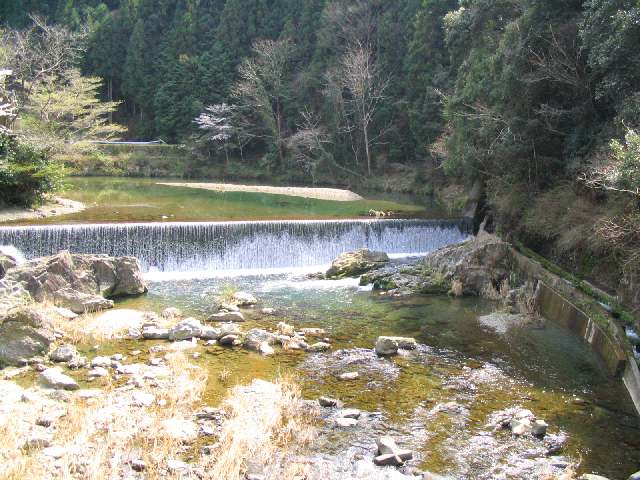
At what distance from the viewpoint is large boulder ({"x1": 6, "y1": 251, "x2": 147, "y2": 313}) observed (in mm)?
11570

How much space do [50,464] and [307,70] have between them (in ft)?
119

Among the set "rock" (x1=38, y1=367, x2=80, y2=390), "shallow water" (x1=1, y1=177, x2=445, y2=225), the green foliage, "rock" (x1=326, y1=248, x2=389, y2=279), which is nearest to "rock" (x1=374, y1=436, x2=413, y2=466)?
"rock" (x1=38, y1=367, x2=80, y2=390)

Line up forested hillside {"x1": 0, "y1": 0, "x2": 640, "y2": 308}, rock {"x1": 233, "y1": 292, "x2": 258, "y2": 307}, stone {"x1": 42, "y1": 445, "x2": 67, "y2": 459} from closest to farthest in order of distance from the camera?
stone {"x1": 42, "y1": 445, "x2": 67, "y2": 459}, rock {"x1": 233, "y1": 292, "x2": 258, "y2": 307}, forested hillside {"x1": 0, "y1": 0, "x2": 640, "y2": 308}

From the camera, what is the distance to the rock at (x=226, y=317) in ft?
36.7

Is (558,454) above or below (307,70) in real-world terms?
below

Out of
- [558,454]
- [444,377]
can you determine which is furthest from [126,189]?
[558,454]

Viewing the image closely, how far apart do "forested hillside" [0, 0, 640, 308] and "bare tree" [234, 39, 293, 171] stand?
15 centimetres

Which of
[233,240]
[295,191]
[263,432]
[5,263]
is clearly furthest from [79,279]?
[295,191]

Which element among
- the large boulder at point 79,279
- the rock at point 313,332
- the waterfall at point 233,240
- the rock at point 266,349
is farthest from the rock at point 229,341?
the waterfall at point 233,240

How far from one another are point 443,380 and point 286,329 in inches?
127

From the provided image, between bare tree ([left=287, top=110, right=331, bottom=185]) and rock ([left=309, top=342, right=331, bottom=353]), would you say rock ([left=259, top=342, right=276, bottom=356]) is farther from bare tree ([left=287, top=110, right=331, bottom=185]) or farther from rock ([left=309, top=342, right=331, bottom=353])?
bare tree ([left=287, top=110, right=331, bottom=185])

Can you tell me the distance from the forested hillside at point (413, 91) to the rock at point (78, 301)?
977 centimetres

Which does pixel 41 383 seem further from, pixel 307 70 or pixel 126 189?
pixel 307 70

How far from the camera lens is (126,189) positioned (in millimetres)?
28906
